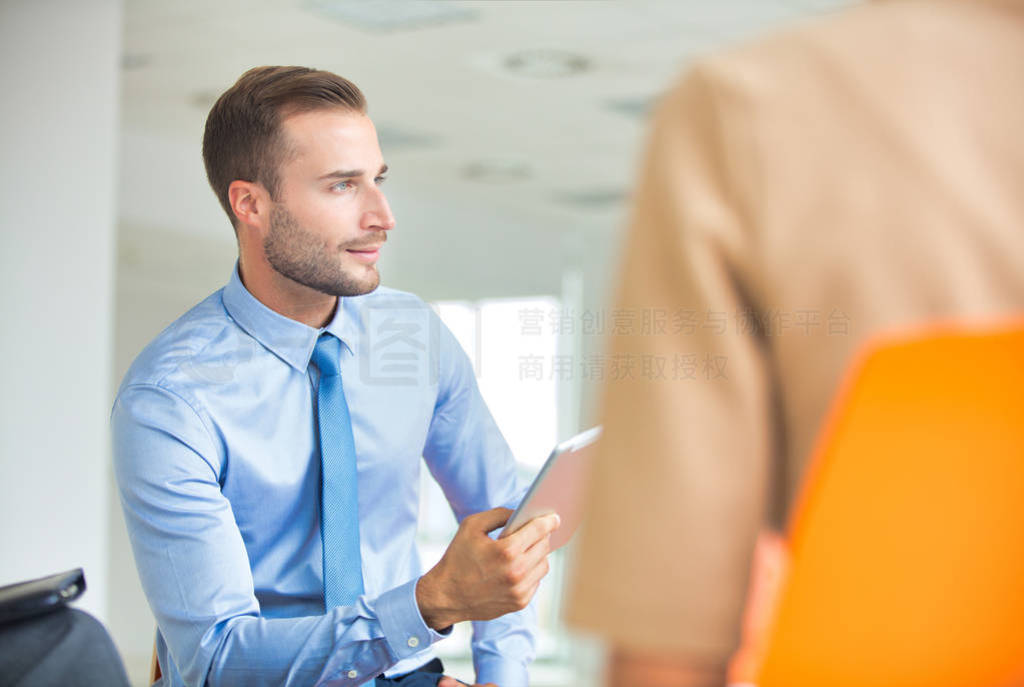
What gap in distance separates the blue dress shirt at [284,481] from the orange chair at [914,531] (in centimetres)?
111

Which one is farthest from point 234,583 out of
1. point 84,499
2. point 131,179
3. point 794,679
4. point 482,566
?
point 131,179

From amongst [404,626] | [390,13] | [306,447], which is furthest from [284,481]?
[390,13]

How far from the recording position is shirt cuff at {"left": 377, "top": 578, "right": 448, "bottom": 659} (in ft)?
5.28

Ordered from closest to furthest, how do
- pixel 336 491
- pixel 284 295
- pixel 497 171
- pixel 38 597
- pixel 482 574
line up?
pixel 38 597, pixel 482 574, pixel 336 491, pixel 284 295, pixel 497 171

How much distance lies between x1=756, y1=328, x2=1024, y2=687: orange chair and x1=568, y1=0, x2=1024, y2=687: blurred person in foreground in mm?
20

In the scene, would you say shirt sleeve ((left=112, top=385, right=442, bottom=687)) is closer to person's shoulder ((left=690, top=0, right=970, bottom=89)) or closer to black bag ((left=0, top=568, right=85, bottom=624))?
black bag ((left=0, top=568, right=85, bottom=624))

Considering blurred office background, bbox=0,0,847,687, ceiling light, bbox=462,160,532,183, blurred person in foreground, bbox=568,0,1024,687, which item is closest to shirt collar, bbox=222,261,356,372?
blurred person in foreground, bbox=568,0,1024,687

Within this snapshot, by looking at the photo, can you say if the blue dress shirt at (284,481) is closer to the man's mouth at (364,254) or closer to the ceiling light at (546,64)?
the man's mouth at (364,254)

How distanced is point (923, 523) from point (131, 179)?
599 cm

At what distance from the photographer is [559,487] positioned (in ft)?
5.37

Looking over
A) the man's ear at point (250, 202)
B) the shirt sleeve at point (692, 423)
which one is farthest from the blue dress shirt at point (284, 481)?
the shirt sleeve at point (692, 423)

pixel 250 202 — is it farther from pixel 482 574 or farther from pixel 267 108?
pixel 482 574

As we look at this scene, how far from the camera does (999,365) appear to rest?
544 mm

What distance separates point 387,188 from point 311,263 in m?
5.84
